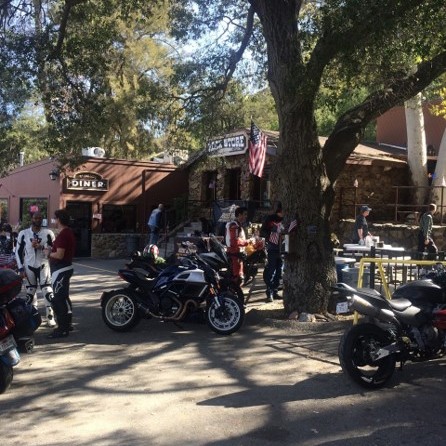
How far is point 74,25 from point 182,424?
1001 cm

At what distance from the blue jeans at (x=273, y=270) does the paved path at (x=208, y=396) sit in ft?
7.78

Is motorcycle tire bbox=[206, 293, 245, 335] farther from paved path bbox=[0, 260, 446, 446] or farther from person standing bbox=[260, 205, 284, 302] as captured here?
person standing bbox=[260, 205, 284, 302]

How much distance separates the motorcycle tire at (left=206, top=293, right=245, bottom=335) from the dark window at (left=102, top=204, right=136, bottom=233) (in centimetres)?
1556

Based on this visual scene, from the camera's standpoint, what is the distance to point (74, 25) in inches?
471

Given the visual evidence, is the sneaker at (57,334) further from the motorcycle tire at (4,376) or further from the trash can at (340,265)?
the trash can at (340,265)

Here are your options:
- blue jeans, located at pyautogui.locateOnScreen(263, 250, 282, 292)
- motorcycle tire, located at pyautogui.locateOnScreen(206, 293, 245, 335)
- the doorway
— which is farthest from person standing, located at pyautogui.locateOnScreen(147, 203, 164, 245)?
motorcycle tire, located at pyautogui.locateOnScreen(206, 293, 245, 335)

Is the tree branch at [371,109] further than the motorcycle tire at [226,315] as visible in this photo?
Yes

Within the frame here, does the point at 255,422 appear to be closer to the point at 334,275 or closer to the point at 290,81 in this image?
the point at 334,275

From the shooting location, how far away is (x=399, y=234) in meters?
17.1

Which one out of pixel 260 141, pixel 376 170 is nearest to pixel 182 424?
pixel 260 141

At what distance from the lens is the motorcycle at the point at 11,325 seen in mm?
5180

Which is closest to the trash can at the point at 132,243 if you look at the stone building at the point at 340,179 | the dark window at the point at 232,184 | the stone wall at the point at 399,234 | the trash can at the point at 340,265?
the stone building at the point at 340,179

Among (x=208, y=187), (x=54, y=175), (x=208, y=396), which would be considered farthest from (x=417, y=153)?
(x=208, y=396)

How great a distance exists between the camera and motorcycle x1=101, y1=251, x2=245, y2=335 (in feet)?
24.7
